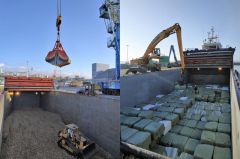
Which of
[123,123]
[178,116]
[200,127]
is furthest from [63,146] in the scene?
[200,127]

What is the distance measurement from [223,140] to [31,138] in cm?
413

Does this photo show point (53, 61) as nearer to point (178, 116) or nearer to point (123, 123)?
point (123, 123)

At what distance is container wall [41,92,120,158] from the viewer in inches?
136

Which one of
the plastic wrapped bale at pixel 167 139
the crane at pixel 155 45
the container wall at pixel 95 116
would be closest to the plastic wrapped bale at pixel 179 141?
the plastic wrapped bale at pixel 167 139

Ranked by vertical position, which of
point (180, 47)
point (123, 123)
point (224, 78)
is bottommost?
point (123, 123)

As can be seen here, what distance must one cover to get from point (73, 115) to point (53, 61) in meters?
1.85

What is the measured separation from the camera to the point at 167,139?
178 cm

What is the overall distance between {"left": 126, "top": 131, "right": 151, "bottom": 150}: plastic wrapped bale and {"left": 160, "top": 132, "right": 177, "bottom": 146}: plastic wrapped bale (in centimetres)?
24

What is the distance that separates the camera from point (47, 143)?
398cm

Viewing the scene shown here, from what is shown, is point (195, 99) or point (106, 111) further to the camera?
point (106, 111)

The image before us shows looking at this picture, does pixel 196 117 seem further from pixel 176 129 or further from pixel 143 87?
pixel 143 87

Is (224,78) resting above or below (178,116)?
above

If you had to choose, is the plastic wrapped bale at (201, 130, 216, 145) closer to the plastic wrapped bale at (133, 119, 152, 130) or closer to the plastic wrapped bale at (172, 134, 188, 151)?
the plastic wrapped bale at (172, 134, 188, 151)

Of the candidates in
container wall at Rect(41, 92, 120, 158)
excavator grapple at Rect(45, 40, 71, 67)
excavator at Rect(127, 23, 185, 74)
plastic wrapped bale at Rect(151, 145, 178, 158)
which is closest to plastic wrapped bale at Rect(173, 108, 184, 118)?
plastic wrapped bale at Rect(151, 145, 178, 158)
